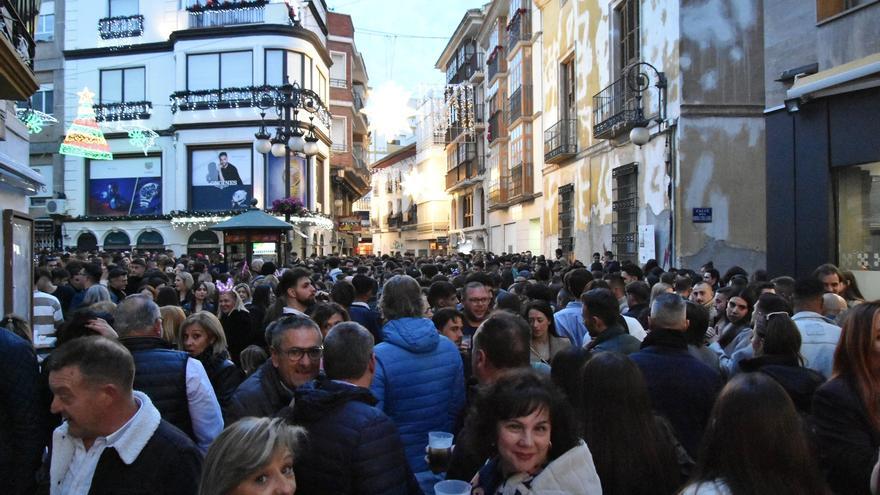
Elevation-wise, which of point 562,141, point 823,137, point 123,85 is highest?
point 123,85

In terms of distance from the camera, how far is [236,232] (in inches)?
558

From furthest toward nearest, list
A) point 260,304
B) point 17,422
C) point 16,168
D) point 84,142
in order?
point 84,142 → point 16,168 → point 260,304 → point 17,422

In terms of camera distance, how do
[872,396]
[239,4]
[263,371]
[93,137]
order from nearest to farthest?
[872,396]
[263,371]
[93,137]
[239,4]

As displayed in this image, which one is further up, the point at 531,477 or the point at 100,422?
the point at 100,422

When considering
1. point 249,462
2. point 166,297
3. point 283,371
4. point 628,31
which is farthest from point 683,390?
point 628,31

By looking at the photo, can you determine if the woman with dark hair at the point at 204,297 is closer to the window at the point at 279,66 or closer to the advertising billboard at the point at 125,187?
the window at the point at 279,66

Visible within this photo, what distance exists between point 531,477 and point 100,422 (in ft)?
5.23

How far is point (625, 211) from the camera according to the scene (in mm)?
16922

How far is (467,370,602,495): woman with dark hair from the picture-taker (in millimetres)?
2383

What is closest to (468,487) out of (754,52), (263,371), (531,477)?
(531,477)

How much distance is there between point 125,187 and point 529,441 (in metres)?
30.2

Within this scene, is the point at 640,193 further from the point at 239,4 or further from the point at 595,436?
the point at 239,4

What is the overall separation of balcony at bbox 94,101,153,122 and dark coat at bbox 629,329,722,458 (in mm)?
29388

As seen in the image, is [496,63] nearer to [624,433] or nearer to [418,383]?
[418,383]
